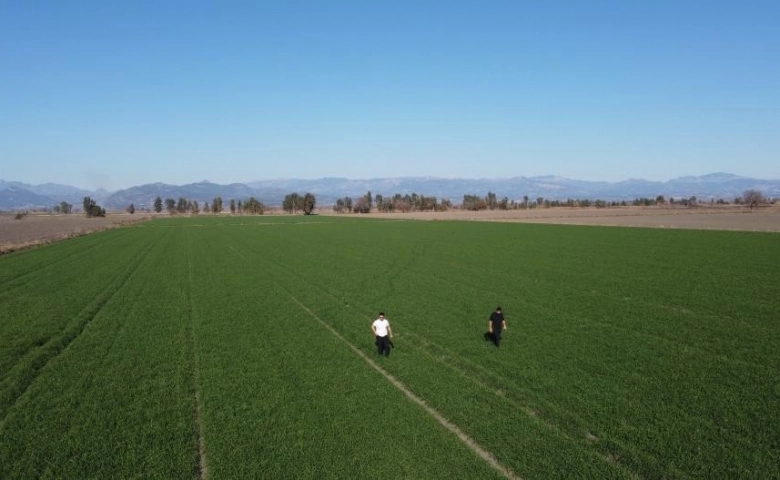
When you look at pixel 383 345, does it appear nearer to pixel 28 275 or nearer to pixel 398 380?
pixel 398 380

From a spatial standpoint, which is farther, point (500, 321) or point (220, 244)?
point (220, 244)

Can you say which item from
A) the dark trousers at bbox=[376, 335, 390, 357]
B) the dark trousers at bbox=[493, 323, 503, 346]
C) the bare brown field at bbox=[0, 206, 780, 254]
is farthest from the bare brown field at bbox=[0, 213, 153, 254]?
the dark trousers at bbox=[493, 323, 503, 346]

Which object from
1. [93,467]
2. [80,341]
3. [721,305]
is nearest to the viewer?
[93,467]

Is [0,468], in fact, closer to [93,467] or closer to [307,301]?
[93,467]

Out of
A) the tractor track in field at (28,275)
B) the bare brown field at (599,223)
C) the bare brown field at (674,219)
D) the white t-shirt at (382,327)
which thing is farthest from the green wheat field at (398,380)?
the bare brown field at (674,219)

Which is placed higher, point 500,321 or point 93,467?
point 500,321

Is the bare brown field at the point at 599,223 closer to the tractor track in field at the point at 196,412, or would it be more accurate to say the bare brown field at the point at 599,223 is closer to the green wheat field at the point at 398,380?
the green wheat field at the point at 398,380

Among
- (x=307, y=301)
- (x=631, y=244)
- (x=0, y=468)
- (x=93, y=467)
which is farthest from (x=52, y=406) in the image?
(x=631, y=244)
